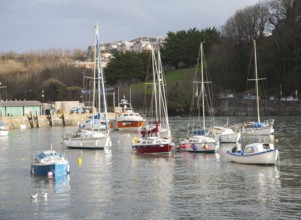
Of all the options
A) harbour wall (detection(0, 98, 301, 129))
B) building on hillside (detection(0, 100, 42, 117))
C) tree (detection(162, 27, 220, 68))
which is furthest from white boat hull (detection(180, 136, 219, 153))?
tree (detection(162, 27, 220, 68))

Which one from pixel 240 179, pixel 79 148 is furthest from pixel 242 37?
pixel 240 179

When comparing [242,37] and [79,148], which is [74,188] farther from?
[242,37]

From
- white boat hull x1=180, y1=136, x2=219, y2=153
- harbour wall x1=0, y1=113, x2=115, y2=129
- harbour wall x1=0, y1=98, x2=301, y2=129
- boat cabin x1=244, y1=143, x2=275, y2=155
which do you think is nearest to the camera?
boat cabin x1=244, y1=143, x2=275, y2=155

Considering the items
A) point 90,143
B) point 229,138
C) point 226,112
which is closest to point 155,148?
point 90,143

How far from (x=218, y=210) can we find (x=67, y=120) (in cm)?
8905

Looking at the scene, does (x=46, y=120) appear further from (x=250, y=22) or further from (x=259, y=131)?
(x=250, y=22)

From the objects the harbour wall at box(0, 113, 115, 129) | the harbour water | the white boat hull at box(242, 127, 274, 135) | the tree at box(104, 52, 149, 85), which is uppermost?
the tree at box(104, 52, 149, 85)

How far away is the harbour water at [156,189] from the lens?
3375cm

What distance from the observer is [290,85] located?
134125 millimetres

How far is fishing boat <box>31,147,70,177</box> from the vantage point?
147 feet

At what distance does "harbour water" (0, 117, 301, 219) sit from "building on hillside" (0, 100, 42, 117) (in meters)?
63.8

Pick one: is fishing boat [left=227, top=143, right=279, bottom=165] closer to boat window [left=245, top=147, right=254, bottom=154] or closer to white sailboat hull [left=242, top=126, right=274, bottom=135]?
boat window [left=245, top=147, right=254, bottom=154]

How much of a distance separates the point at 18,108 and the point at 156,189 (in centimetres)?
8882

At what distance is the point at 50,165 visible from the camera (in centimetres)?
4481
